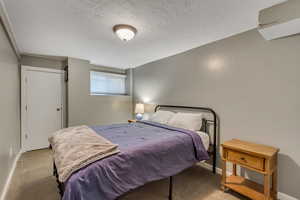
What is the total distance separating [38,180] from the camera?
2.29 metres

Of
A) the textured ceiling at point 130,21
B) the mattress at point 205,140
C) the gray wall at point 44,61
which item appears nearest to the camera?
the textured ceiling at point 130,21

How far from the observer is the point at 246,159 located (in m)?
1.80

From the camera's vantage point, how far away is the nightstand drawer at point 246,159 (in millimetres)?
1682

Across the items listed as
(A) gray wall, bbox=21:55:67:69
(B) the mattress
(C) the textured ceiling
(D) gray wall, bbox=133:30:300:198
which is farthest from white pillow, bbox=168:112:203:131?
(A) gray wall, bbox=21:55:67:69

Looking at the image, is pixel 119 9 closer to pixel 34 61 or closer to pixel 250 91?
pixel 250 91

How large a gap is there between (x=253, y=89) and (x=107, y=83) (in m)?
3.99

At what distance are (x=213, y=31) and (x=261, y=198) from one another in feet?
7.61

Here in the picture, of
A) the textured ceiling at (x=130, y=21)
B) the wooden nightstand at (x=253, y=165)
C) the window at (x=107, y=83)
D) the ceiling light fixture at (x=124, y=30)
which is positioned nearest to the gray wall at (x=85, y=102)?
the window at (x=107, y=83)

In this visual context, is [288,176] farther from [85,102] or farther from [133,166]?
[85,102]

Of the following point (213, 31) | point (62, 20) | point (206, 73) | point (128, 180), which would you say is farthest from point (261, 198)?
point (62, 20)

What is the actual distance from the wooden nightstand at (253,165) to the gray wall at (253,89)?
19 centimetres

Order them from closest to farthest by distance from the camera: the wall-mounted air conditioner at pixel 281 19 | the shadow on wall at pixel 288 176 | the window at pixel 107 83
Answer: the wall-mounted air conditioner at pixel 281 19 < the shadow on wall at pixel 288 176 < the window at pixel 107 83

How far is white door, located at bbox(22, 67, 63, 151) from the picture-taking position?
11.5 feet

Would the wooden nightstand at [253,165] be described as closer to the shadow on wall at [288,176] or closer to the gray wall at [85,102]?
the shadow on wall at [288,176]
